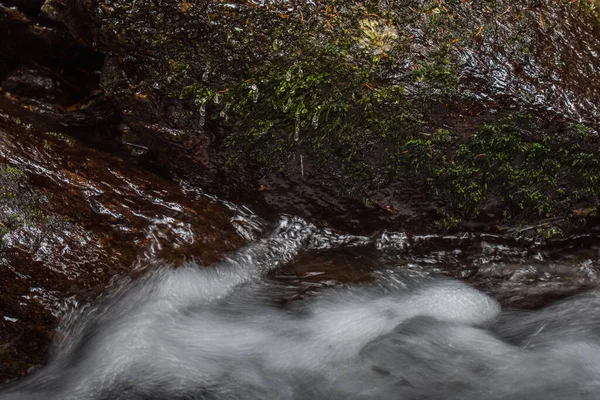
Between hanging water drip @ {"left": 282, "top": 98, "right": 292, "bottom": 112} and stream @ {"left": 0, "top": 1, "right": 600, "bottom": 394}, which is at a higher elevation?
hanging water drip @ {"left": 282, "top": 98, "right": 292, "bottom": 112}

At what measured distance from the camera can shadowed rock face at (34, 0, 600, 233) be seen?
10.5ft

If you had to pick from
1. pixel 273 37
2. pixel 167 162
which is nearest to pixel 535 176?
pixel 273 37

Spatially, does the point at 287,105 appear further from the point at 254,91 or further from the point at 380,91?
the point at 380,91

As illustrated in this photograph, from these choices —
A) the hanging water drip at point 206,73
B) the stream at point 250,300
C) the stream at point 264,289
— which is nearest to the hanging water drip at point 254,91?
the hanging water drip at point 206,73

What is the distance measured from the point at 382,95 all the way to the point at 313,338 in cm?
164

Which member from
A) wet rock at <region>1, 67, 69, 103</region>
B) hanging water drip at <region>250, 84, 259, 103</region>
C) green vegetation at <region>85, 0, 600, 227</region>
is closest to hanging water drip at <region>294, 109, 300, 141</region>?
green vegetation at <region>85, 0, 600, 227</region>

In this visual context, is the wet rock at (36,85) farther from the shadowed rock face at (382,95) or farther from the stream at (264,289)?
the shadowed rock face at (382,95)

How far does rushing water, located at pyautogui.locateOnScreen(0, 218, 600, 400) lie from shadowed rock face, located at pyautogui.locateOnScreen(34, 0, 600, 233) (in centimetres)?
53

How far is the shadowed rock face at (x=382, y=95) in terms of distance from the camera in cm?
320

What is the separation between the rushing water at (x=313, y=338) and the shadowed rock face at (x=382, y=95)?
20.9 inches

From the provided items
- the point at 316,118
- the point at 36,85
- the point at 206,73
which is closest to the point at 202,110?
the point at 206,73

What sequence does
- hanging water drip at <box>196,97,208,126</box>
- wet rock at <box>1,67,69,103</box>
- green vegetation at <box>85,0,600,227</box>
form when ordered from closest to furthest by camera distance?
green vegetation at <box>85,0,600,227</box> < hanging water drip at <box>196,97,208,126</box> < wet rock at <box>1,67,69,103</box>

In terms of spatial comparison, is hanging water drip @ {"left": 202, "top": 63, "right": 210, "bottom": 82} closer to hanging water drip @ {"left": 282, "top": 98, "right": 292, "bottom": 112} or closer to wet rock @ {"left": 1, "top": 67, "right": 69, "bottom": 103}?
hanging water drip @ {"left": 282, "top": 98, "right": 292, "bottom": 112}

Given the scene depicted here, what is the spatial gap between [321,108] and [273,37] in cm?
57
